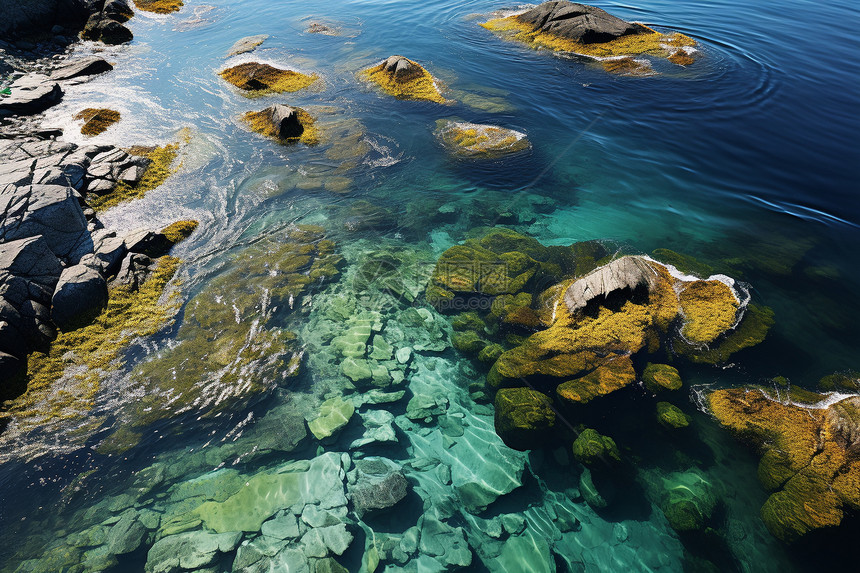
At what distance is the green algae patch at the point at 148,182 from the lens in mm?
12008

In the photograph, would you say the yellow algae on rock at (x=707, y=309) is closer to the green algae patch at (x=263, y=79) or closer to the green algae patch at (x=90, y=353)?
the green algae patch at (x=90, y=353)

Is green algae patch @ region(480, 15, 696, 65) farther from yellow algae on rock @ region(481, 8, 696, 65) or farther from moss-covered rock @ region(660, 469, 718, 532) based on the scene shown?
moss-covered rock @ region(660, 469, 718, 532)

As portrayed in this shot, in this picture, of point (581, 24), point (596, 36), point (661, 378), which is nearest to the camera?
point (661, 378)

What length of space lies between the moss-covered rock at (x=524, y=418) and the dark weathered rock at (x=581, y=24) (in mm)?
22641

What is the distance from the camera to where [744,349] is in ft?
27.5

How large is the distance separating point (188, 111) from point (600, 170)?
1875 cm

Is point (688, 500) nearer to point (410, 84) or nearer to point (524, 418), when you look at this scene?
point (524, 418)

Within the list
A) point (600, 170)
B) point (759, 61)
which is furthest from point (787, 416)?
point (759, 61)

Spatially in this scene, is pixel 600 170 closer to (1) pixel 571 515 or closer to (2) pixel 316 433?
(1) pixel 571 515

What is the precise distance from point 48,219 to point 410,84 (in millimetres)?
15555

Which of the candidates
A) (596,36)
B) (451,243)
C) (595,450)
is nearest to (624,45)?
(596,36)

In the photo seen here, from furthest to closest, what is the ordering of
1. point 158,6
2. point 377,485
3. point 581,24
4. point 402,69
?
point 158,6 < point 581,24 < point 402,69 < point 377,485

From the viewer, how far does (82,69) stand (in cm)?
1923

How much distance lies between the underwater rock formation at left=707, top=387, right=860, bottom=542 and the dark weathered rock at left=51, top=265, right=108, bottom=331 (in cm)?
1450
